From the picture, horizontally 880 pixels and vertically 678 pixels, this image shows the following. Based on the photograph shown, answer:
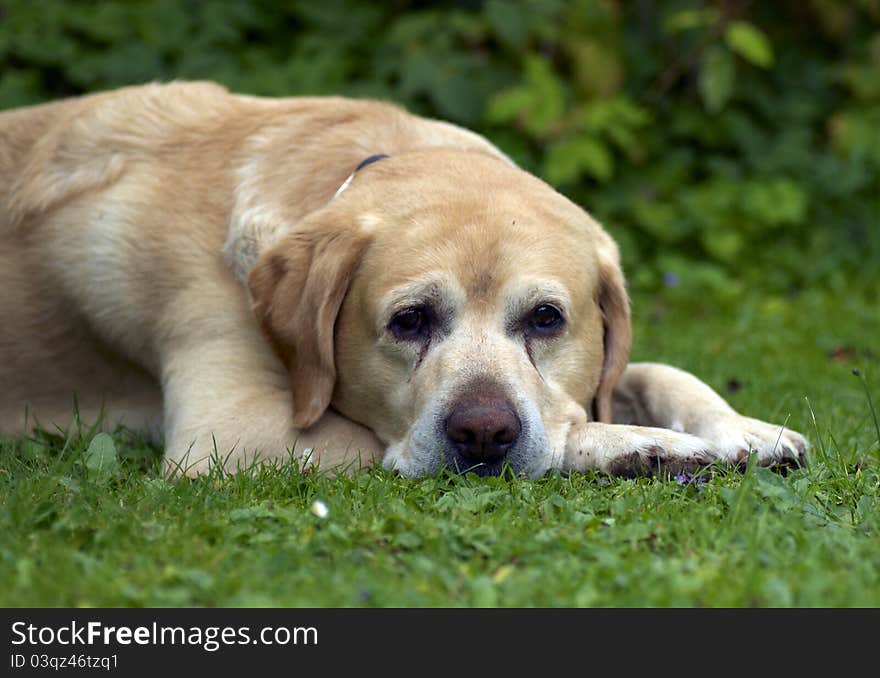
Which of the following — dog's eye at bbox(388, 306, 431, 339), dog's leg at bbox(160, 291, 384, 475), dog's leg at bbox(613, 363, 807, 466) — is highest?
dog's eye at bbox(388, 306, 431, 339)

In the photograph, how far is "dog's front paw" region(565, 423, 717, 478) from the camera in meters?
3.38

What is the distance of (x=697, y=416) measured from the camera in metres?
3.75

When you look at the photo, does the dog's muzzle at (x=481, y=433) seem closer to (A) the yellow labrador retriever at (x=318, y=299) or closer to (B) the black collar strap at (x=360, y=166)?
(A) the yellow labrador retriever at (x=318, y=299)

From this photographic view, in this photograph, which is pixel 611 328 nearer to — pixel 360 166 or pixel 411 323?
pixel 411 323

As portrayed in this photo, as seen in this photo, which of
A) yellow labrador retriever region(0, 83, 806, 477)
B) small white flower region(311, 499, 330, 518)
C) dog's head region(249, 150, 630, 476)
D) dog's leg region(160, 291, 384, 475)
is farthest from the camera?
dog's leg region(160, 291, 384, 475)

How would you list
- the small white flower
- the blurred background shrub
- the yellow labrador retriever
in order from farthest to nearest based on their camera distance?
1. the blurred background shrub
2. the yellow labrador retriever
3. the small white flower

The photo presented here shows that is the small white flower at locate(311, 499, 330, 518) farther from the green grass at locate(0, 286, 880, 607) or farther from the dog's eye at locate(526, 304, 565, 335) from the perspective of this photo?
the dog's eye at locate(526, 304, 565, 335)

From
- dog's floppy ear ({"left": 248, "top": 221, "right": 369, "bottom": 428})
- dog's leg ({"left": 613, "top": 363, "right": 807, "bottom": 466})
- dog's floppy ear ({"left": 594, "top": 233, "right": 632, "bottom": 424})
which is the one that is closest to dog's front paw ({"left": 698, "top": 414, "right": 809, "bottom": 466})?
dog's leg ({"left": 613, "top": 363, "right": 807, "bottom": 466})

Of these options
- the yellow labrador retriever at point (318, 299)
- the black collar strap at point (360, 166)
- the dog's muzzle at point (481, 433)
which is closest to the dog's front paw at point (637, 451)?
the yellow labrador retriever at point (318, 299)

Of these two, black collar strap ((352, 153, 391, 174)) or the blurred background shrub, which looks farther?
the blurred background shrub

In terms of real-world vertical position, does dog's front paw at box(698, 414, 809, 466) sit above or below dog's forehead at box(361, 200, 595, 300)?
below

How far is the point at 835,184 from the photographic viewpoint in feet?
24.8

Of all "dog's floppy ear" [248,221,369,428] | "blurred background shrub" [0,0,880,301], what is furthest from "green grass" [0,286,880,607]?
"blurred background shrub" [0,0,880,301]
